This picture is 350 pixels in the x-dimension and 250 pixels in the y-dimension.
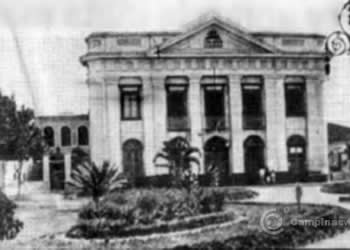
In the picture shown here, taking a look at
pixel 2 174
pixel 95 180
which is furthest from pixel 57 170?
pixel 95 180

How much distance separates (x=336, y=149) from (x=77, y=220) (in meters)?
4.84

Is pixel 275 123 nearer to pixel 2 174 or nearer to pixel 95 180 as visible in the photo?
pixel 95 180

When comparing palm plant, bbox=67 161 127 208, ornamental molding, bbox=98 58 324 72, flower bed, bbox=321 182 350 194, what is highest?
ornamental molding, bbox=98 58 324 72

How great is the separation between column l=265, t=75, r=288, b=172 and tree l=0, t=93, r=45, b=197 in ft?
13.7

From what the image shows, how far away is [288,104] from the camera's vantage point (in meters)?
13.0

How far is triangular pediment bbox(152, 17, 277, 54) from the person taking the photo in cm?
1200

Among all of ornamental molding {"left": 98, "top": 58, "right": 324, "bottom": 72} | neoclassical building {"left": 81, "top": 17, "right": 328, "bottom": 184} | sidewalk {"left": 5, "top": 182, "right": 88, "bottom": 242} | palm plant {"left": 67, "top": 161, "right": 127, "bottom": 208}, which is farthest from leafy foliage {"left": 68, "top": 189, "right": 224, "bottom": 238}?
ornamental molding {"left": 98, "top": 58, "right": 324, "bottom": 72}

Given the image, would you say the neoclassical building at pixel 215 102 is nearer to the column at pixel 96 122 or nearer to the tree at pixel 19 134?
the column at pixel 96 122

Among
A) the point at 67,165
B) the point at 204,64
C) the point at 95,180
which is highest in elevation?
the point at 204,64

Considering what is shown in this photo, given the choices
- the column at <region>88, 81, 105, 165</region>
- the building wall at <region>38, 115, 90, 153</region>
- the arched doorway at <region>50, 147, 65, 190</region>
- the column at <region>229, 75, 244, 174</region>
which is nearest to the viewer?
the building wall at <region>38, 115, 90, 153</region>

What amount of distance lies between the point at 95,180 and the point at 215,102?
3602 millimetres

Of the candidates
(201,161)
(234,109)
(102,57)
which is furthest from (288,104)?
(102,57)

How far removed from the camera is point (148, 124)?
1277 centimetres

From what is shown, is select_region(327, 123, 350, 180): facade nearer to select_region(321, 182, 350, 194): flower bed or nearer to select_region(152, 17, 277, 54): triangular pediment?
select_region(321, 182, 350, 194): flower bed
